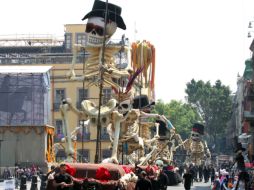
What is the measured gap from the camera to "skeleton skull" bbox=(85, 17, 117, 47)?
123 ft

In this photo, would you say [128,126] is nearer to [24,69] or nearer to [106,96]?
[106,96]

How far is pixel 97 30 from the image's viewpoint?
37625 millimetres

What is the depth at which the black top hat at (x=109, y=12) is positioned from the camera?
1475 inches

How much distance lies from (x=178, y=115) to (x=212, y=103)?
687 inches

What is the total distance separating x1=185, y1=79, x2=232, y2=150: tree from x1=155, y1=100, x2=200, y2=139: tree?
904cm

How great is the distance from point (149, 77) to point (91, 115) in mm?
22473

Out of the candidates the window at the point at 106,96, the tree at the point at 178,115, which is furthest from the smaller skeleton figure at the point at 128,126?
the tree at the point at 178,115

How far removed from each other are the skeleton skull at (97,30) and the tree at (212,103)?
143954 mm

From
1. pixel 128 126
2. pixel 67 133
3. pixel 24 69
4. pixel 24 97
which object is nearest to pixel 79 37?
pixel 24 69

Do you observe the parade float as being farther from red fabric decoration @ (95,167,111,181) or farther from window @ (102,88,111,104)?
window @ (102,88,111,104)

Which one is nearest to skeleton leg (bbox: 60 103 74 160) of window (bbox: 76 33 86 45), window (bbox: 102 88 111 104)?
window (bbox: 102 88 111 104)


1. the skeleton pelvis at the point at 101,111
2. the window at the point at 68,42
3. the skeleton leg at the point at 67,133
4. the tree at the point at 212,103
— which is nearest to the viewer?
the skeleton leg at the point at 67,133

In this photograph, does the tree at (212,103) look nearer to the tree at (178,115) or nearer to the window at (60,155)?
the tree at (178,115)

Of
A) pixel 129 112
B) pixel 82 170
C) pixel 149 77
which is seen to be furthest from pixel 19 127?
pixel 82 170
